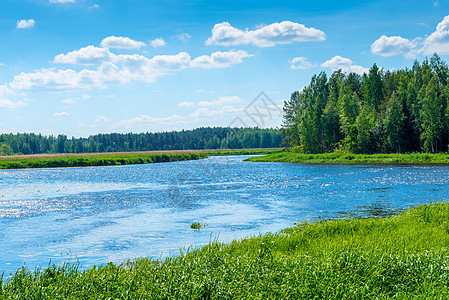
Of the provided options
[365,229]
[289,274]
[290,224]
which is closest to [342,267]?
[289,274]

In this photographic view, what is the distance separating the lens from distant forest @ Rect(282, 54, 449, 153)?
7881 centimetres

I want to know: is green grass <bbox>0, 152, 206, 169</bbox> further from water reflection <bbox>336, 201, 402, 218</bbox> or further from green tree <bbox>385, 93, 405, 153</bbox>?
water reflection <bbox>336, 201, 402, 218</bbox>

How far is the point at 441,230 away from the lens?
15.7 meters

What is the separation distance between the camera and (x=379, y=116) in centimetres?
9800

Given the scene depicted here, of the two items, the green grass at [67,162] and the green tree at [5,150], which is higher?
the green tree at [5,150]

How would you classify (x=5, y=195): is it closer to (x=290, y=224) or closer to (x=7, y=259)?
(x=7, y=259)

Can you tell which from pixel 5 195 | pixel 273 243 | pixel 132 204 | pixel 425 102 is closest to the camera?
pixel 273 243

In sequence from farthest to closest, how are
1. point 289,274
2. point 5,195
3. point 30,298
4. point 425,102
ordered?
point 425,102 → point 5,195 → point 289,274 → point 30,298

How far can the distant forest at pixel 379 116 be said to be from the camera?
78.8 meters

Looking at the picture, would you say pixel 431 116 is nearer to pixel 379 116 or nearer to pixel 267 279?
pixel 379 116

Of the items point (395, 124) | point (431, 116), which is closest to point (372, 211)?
point (431, 116)

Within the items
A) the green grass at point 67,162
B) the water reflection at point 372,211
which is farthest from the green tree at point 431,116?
the green grass at point 67,162

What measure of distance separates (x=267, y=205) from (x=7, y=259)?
1723cm

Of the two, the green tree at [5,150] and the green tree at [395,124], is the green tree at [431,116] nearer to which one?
the green tree at [395,124]
